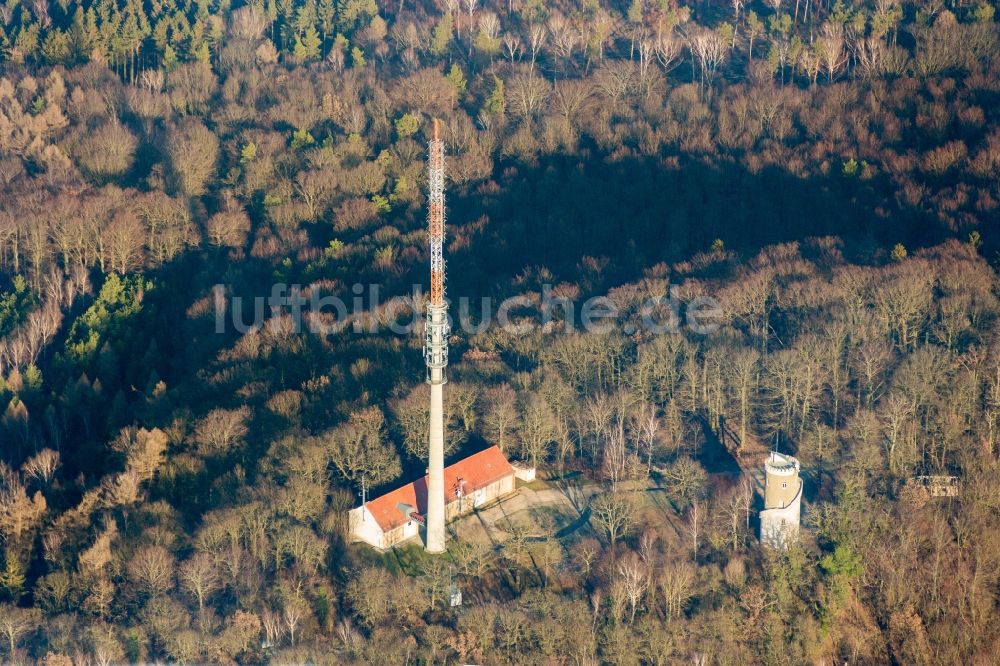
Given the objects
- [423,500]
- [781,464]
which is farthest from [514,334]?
[781,464]

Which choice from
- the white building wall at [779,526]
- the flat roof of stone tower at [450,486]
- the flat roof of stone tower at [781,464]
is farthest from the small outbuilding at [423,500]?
the flat roof of stone tower at [781,464]

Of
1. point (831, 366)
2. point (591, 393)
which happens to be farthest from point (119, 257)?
point (831, 366)

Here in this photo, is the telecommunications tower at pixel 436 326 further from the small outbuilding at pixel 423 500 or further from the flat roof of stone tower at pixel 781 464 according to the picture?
the flat roof of stone tower at pixel 781 464

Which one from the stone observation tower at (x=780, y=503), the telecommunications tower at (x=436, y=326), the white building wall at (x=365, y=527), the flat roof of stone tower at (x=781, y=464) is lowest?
the white building wall at (x=365, y=527)

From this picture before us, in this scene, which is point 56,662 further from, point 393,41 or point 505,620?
point 393,41

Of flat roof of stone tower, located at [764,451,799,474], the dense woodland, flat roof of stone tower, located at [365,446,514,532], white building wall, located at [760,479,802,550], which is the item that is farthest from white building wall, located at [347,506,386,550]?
flat roof of stone tower, located at [764,451,799,474]
